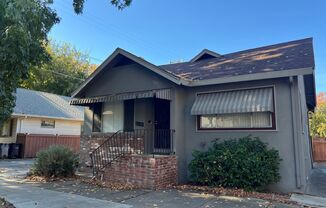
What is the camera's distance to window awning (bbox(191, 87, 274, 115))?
28.8 ft

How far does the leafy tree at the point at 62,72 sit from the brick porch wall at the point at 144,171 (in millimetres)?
27239

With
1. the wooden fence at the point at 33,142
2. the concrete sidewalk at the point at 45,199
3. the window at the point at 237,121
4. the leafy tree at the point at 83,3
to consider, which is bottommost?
the concrete sidewalk at the point at 45,199

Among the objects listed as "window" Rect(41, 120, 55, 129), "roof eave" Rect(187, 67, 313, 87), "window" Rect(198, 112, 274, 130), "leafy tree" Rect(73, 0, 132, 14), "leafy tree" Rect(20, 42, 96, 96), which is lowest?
"window" Rect(198, 112, 274, 130)

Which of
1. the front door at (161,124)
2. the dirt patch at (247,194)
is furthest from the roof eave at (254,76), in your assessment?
the dirt patch at (247,194)

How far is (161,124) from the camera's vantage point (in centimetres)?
1194

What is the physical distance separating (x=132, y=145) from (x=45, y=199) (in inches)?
150

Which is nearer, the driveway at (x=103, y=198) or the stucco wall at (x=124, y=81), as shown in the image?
the driveway at (x=103, y=198)

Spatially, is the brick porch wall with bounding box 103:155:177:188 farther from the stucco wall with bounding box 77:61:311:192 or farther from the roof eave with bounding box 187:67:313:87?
the roof eave with bounding box 187:67:313:87

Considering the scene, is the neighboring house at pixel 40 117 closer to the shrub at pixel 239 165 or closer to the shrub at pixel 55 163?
the shrub at pixel 55 163

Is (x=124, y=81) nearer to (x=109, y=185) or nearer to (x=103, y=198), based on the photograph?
(x=109, y=185)

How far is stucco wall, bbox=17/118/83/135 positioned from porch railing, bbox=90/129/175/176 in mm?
11134

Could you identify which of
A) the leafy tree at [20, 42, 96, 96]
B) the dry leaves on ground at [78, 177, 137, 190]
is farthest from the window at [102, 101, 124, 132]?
the leafy tree at [20, 42, 96, 96]

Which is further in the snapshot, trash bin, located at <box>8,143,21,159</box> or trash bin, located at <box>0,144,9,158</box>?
trash bin, located at <box>8,143,21,159</box>

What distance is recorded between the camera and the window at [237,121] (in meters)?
9.00
